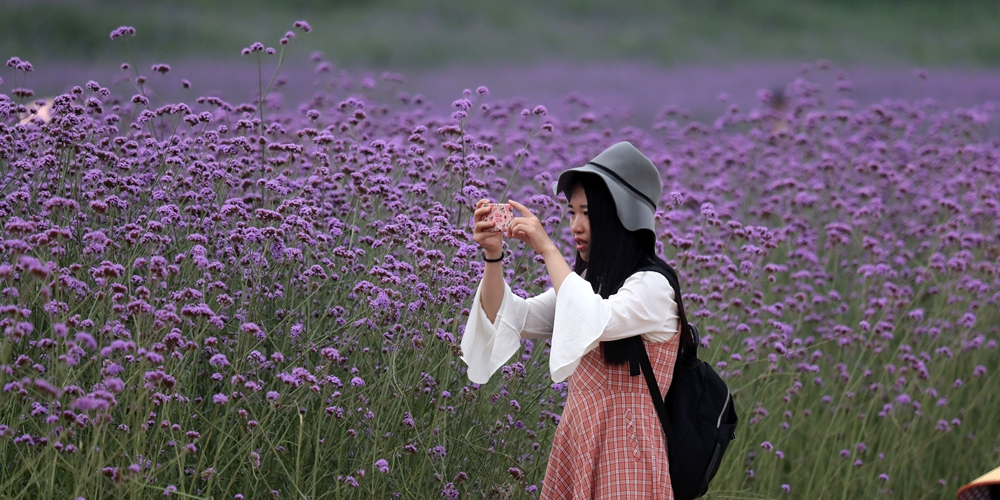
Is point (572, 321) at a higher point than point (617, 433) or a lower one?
higher

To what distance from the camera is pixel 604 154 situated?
2562 mm

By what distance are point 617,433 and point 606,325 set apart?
31cm

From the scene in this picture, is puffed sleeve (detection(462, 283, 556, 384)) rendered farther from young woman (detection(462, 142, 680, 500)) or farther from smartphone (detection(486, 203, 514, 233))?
smartphone (detection(486, 203, 514, 233))

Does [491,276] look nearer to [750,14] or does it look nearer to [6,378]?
[6,378]

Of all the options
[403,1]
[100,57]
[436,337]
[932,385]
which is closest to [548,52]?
[403,1]

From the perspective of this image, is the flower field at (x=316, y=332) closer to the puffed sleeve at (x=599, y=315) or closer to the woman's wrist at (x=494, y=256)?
the woman's wrist at (x=494, y=256)

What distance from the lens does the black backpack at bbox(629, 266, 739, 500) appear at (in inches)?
98.4

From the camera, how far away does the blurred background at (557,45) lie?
10.2 meters

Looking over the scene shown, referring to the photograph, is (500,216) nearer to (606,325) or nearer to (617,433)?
(606,325)

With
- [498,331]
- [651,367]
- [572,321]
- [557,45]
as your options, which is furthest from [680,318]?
[557,45]

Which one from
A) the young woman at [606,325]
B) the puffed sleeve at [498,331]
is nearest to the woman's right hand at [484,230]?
the young woman at [606,325]

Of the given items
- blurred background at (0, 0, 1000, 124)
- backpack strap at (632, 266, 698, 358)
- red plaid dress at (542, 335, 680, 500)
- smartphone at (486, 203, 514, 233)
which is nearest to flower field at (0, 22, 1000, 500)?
red plaid dress at (542, 335, 680, 500)

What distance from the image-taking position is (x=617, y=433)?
98.7 inches

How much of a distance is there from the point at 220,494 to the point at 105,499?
32 cm
